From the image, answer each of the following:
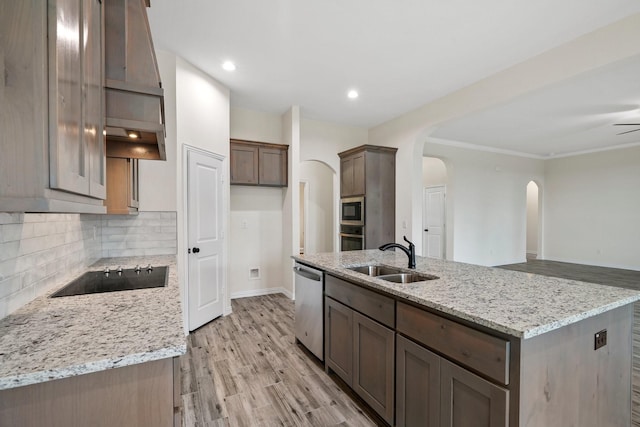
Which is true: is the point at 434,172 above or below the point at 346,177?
above

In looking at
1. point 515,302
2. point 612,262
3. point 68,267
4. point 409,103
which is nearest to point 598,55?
point 409,103

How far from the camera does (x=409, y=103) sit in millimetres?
4312

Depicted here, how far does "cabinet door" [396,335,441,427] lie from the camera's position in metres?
1.44

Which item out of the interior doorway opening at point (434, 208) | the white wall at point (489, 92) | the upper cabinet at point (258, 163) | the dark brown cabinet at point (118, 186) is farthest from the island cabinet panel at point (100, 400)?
the interior doorway opening at point (434, 208)

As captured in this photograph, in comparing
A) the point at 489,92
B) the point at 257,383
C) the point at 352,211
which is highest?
the point at 489,92

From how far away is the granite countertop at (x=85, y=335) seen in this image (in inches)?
32.3

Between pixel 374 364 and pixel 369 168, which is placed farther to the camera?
pixel 369 168

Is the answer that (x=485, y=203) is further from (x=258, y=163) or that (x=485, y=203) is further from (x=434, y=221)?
(x=258, y=163)

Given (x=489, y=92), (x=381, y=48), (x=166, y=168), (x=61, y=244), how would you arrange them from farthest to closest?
1. (x=489, y=92)
2. (x=166, y=168)
3. (x=381, y=48)
4. (x=61, y=244)

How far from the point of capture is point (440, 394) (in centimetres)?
140

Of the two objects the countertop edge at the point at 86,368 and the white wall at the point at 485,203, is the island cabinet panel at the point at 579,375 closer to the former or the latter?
the countertop edge at the point at 86,368

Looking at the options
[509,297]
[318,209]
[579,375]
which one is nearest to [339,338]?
[509,297]

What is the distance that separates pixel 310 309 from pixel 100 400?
6.21 feet

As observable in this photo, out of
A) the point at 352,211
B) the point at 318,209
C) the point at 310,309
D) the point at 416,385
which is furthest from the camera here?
the point at 318,209
